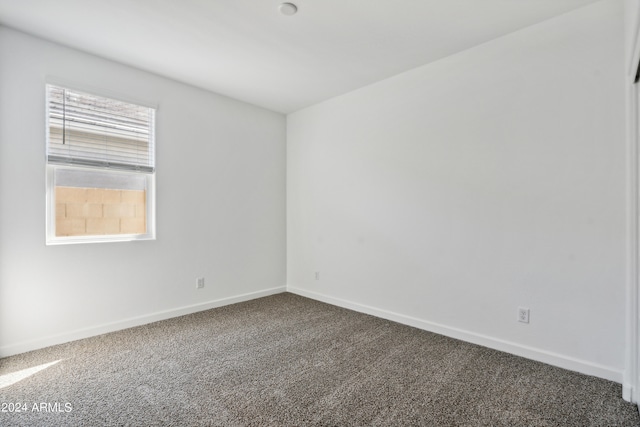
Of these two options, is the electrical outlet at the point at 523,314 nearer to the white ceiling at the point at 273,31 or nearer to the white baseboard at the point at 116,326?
the white ceiling at the point at 273,31

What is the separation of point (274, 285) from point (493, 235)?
291 cm

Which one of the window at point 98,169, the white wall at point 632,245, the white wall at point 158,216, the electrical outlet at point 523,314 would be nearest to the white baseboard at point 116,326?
the white wall at point 158,216

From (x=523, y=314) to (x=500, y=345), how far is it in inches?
13.1

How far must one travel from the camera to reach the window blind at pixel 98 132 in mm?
2817

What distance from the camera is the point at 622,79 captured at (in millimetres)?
2152

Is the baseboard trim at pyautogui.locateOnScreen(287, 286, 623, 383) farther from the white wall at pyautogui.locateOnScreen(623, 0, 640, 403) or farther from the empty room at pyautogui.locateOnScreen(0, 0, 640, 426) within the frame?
the white wall at pyautogui.locateOnScreen(623, 0, 640, 403)

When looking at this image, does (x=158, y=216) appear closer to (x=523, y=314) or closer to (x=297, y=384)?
(x=297, y=384)

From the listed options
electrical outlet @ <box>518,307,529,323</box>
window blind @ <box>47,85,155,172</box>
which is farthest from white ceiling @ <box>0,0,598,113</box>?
electrical outlet @ <box>518,307,529,323</box>

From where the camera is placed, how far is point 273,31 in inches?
102

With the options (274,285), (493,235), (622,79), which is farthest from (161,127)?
(622,79)

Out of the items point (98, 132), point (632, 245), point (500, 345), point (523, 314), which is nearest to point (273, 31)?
point (98, 132)

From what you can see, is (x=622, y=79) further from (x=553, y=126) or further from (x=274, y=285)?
(x=274, y=285)

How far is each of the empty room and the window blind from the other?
2cm

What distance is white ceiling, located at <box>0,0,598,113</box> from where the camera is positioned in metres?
2.28
